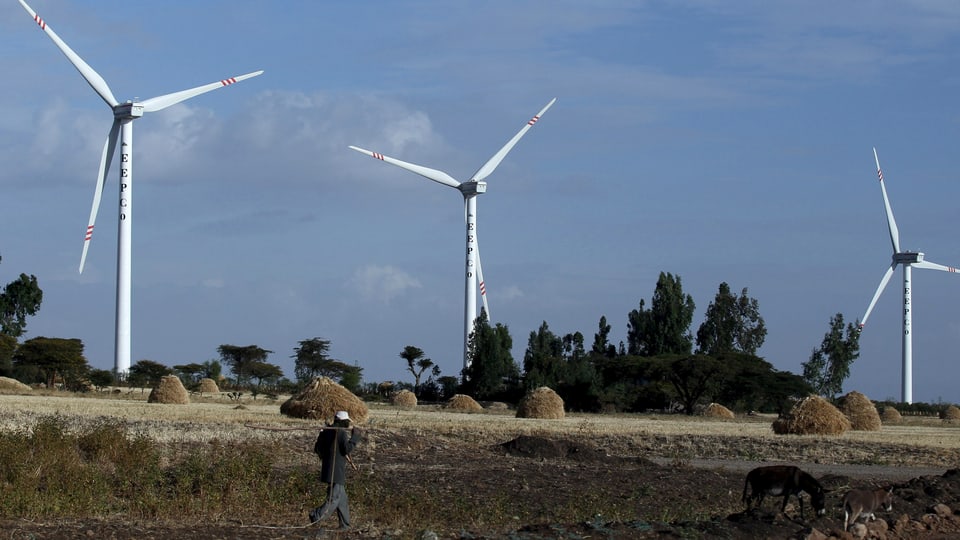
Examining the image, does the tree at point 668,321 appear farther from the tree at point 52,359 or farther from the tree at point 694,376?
the tree at point 52,359

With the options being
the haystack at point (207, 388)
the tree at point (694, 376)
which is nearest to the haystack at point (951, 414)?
the tree at point (694, 376)

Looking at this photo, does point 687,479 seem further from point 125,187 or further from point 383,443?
point 125,187

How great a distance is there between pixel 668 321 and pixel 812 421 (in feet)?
194

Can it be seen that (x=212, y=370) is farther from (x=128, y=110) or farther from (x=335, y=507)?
(x=335, y=507)

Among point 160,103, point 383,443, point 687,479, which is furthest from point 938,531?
point 160,103

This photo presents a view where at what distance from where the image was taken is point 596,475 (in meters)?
22.8

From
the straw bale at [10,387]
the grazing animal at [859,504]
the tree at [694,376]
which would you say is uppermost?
the tree at [694,376]

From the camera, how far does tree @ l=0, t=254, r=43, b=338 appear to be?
10256 centimetres

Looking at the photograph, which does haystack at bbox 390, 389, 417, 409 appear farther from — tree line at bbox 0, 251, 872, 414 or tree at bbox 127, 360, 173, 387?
tree at bbox 127, 360, 173, 387

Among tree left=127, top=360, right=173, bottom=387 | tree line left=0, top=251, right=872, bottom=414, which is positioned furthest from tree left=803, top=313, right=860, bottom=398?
tree left=127, top=360, right=173, bottom=387

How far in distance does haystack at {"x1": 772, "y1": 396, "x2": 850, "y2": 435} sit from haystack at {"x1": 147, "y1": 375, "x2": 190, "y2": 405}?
22627mm

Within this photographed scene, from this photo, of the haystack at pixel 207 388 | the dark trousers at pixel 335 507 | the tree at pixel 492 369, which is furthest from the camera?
the tree at pixel 492 369

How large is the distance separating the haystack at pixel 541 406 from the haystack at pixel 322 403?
12.9 m

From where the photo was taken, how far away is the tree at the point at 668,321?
9750 centimetres
